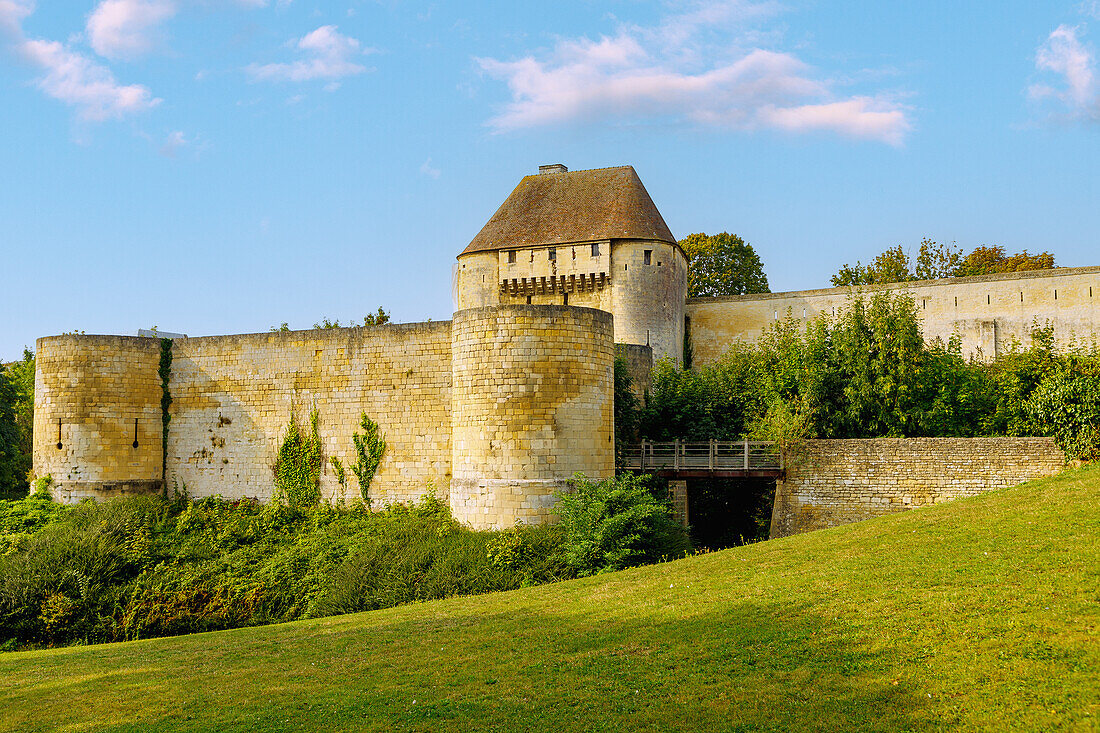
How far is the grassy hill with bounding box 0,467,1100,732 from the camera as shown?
8117 mm

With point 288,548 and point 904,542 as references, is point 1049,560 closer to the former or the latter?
point 904,542

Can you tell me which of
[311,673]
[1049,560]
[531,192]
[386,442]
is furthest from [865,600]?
[531,192]

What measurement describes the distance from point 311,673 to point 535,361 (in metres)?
8.01

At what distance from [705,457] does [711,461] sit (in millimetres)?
657

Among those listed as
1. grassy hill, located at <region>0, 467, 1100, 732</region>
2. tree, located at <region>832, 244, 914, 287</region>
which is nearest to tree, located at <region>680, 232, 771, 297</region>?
tree, located at <region>832, 244, 914, 287</region>

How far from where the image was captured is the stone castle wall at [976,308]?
32.2 metres

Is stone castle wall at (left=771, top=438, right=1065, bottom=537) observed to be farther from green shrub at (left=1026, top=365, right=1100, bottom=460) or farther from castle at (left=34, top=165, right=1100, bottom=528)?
castle at (left=34, top=165, right=1100, bottom=528)

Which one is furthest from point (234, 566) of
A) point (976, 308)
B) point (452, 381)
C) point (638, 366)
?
point (976, 308)

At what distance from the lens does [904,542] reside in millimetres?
13461

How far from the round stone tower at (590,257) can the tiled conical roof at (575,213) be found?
4 cm

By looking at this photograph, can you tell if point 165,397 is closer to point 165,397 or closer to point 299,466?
point 165,397

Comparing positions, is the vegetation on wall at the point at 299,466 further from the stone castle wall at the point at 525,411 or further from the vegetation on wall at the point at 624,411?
the vegetation on wall at the point at 624,411

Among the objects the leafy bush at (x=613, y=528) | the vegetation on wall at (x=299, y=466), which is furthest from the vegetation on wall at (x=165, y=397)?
the leafy bush at (x=613, y=528)

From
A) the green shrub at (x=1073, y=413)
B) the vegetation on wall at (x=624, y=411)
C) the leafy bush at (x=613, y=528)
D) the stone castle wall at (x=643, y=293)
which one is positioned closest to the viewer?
the leafy bush at (x=613, y=528)
